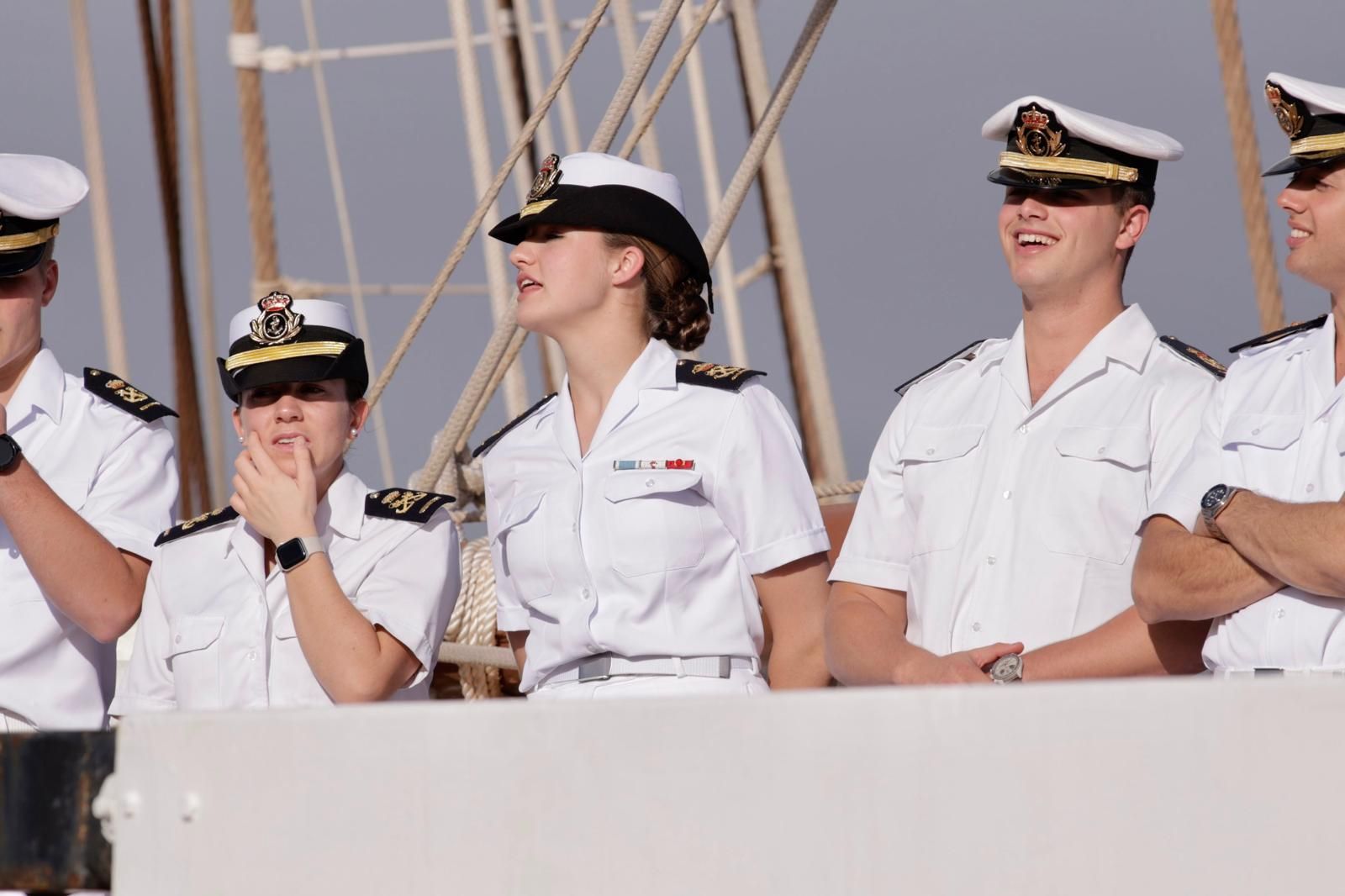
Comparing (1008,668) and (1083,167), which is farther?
(1083,167)

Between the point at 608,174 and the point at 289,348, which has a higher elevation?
the point at 608,174

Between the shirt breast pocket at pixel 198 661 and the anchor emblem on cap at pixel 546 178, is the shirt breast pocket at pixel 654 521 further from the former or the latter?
the shirt breast pocket at pixel 198 661

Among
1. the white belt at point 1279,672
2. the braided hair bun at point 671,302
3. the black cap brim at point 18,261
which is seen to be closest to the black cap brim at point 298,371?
the black cap brim at point 18,261

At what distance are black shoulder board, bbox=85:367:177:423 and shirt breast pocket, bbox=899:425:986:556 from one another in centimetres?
137

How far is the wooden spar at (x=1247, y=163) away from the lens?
7285mm

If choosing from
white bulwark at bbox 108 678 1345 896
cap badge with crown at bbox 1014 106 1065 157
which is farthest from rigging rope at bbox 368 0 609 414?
white bulwark at bbox 108 678 1345 896

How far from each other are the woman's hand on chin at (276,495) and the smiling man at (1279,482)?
135cm

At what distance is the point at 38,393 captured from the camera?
3.46 m

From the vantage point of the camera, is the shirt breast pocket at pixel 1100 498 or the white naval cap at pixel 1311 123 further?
the shirt breast pocket at pixel 1100 498

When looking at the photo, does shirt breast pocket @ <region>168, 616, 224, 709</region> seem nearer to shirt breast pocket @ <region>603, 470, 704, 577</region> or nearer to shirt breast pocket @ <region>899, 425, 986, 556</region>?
shirt breast pocket @ <region>603, 470, 704, 577</region>

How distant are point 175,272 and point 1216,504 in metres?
7.48

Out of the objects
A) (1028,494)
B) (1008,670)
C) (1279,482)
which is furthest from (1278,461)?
(1008,670)

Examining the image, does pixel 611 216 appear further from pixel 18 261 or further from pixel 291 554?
pixel 18 261

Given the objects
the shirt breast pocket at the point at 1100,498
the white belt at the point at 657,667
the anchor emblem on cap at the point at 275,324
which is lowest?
the white belt at the point at 657,667
